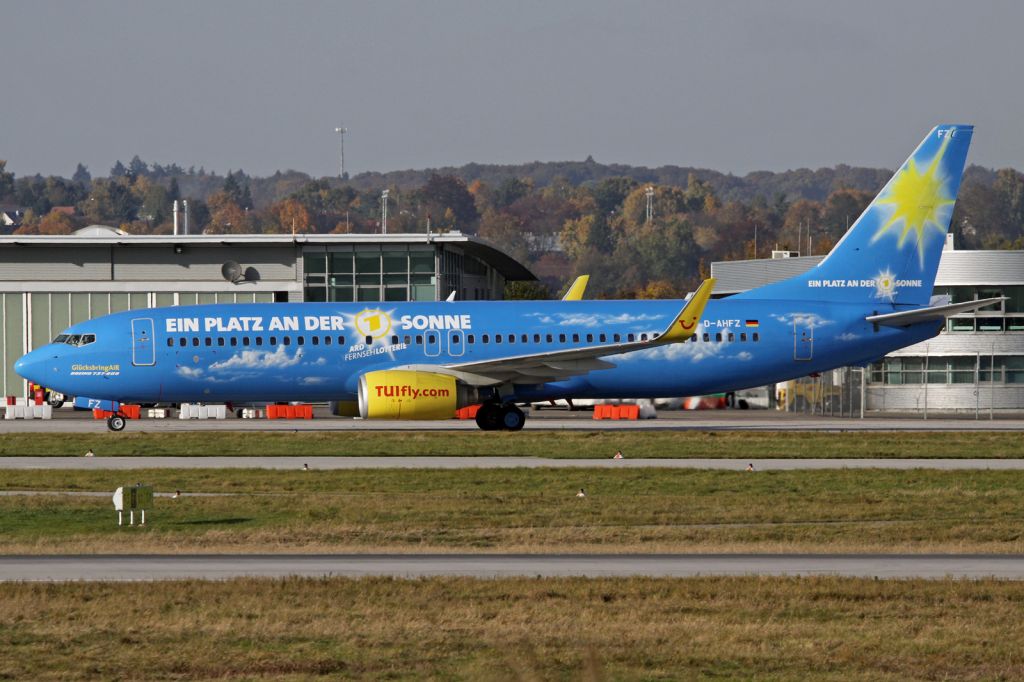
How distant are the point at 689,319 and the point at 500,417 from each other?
711cm

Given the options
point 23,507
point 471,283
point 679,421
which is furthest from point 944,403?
point 23,507

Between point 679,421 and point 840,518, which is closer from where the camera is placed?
point 840,518

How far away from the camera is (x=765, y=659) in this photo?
1377 cm

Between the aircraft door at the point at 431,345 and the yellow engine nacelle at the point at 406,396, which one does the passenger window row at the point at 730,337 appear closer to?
the aircraft door at the point at 431,345

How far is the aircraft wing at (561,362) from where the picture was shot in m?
42.5

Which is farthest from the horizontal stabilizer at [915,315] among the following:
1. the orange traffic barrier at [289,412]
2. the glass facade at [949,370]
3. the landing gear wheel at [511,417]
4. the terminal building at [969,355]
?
the orange traffic barrier at [289,412]

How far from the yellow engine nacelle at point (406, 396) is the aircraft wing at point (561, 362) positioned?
4.07 ft

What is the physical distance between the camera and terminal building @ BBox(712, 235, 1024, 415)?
208ft

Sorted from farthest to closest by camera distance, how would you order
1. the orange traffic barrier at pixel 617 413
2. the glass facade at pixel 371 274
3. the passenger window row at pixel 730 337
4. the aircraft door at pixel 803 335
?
the glass facade at pixel 371 274 < the orange traffic barrier at pixel 617 413 < the aircraft door at pixel 803 335 < the passenger window row at pixel 730 337

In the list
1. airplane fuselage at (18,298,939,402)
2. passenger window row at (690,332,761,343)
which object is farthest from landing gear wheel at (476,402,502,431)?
passenger window row at (690,332,761,343)

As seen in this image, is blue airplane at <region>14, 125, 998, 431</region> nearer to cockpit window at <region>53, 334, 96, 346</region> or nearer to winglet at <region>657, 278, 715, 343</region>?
cockpit window at <region>53, 334, 96, 346</region>

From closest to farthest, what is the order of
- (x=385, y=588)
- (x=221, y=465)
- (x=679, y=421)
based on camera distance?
1. (x=385, y=588)
2. (x=221, y=465)
3. (x=679, y=421)

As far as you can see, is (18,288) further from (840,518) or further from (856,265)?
(840,518)

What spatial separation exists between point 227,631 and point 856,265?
3560 cm
